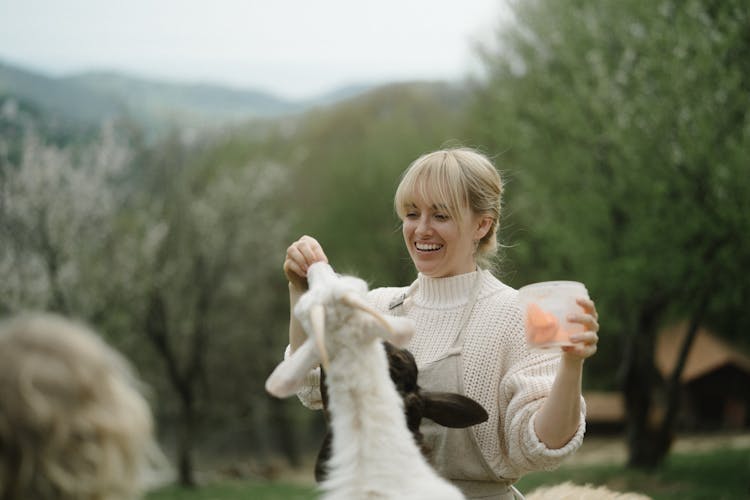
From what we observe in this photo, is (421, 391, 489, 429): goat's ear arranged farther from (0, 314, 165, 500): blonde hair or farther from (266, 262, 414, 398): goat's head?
(0, 314, 165, 500): blonde hair

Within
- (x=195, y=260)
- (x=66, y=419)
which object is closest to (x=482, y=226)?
(x=66, y=419)

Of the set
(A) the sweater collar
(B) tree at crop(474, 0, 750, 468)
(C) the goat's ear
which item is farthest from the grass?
(C) the goat's ear

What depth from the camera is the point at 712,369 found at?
2092 centimetres

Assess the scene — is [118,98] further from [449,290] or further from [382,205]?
[449,290]

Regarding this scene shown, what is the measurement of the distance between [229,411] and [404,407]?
22153 mm

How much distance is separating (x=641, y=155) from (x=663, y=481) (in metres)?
4.80

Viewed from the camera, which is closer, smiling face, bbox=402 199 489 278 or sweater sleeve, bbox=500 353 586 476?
sweater sleeve, bbox=500 353 586 476

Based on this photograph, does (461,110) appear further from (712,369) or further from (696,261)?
(696,261)

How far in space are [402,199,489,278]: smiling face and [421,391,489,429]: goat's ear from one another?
0.78 metres

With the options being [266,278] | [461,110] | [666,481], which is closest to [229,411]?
[266,278]

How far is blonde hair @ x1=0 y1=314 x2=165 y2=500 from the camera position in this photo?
172 cm

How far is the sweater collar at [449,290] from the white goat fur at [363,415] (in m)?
1.00

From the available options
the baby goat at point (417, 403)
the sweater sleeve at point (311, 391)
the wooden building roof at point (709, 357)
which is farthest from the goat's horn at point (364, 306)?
the wooden building roof at point (709, 357)

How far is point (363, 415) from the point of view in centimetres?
230
